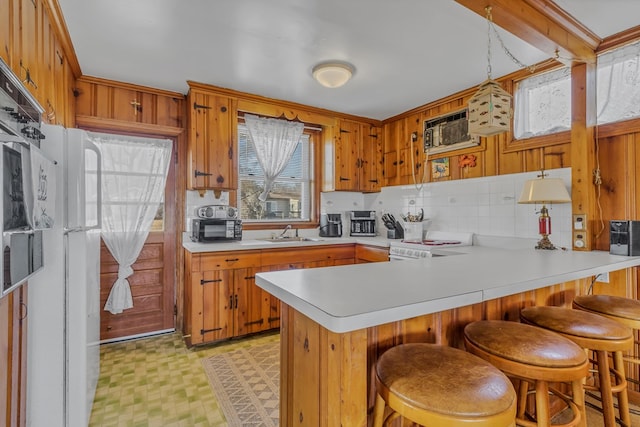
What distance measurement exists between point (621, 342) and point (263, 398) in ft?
6.11

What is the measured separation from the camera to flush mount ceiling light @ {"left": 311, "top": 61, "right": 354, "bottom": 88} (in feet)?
8.18

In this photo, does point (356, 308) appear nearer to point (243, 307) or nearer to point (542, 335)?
point (542, 335)

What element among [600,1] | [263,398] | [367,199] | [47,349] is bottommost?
[263,398]

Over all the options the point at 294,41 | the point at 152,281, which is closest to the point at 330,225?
the point at 152,281

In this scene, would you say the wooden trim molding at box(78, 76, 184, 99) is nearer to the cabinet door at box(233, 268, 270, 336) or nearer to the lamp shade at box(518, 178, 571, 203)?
the cabinet door at box(233, 268, 270, 336)

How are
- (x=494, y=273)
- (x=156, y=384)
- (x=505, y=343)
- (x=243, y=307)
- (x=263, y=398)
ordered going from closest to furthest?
(x=505, y=343) < (x=494, y=273) < (x=263, y=398) < (x=156, y=384) < (x=243, y=307)

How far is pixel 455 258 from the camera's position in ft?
6.10

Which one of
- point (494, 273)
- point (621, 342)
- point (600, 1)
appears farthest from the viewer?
point (600, 1)

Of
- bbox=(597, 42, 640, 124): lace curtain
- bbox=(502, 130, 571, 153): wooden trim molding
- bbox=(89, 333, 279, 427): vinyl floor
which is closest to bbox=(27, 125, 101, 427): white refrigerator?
bbox=(89, 333, 279, 427): vinyl floor

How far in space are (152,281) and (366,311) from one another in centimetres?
288

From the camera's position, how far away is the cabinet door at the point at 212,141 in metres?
2.95

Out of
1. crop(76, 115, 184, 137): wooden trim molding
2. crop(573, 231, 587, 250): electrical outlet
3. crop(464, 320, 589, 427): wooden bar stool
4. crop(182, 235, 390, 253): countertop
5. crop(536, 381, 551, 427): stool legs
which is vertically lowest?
crop(536, 381, 551, 427): stool legs

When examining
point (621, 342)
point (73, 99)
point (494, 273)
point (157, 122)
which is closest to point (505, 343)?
point (494, 273)

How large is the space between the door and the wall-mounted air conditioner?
273 centimetres
